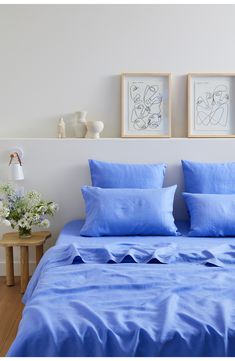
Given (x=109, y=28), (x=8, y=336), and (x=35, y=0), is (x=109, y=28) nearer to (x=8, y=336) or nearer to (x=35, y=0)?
(x=35, y=0)

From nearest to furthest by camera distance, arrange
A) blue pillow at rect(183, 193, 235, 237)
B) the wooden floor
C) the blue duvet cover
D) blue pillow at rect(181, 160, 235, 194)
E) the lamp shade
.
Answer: the blue duvet cover → the wooden floor → blue pillow at rect(183, 193, 235, 237) → blue pillow at rect(181, 160, 235, 194) → the lamp shade

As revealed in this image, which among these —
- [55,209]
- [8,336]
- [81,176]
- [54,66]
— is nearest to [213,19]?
[54,66]

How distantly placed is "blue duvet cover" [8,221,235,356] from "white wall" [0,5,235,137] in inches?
60.7

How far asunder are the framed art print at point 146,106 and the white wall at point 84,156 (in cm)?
16

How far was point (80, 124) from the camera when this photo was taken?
3535 millimetres

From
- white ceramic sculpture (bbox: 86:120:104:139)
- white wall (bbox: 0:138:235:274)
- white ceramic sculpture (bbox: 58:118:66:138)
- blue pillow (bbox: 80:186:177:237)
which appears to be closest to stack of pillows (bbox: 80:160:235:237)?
blue pillow (bbox: 80:186:177:237)

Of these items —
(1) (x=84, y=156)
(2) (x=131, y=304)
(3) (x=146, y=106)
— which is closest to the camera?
(2) (x=131, y=304)

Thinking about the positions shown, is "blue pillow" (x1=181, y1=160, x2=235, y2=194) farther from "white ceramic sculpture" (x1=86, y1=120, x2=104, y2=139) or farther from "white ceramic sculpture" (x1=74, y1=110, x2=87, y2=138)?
"white ceramic sculpture" (x1=74, y1=110, x2=87, y2=138)

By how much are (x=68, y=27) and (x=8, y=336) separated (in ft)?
7.94

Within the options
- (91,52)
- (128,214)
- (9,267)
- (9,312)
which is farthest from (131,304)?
(91,52)

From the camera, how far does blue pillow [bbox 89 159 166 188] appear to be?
10.6 feet

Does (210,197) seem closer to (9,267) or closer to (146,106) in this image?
(146,106)

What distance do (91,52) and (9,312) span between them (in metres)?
2.12

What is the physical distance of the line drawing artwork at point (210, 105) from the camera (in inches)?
142
